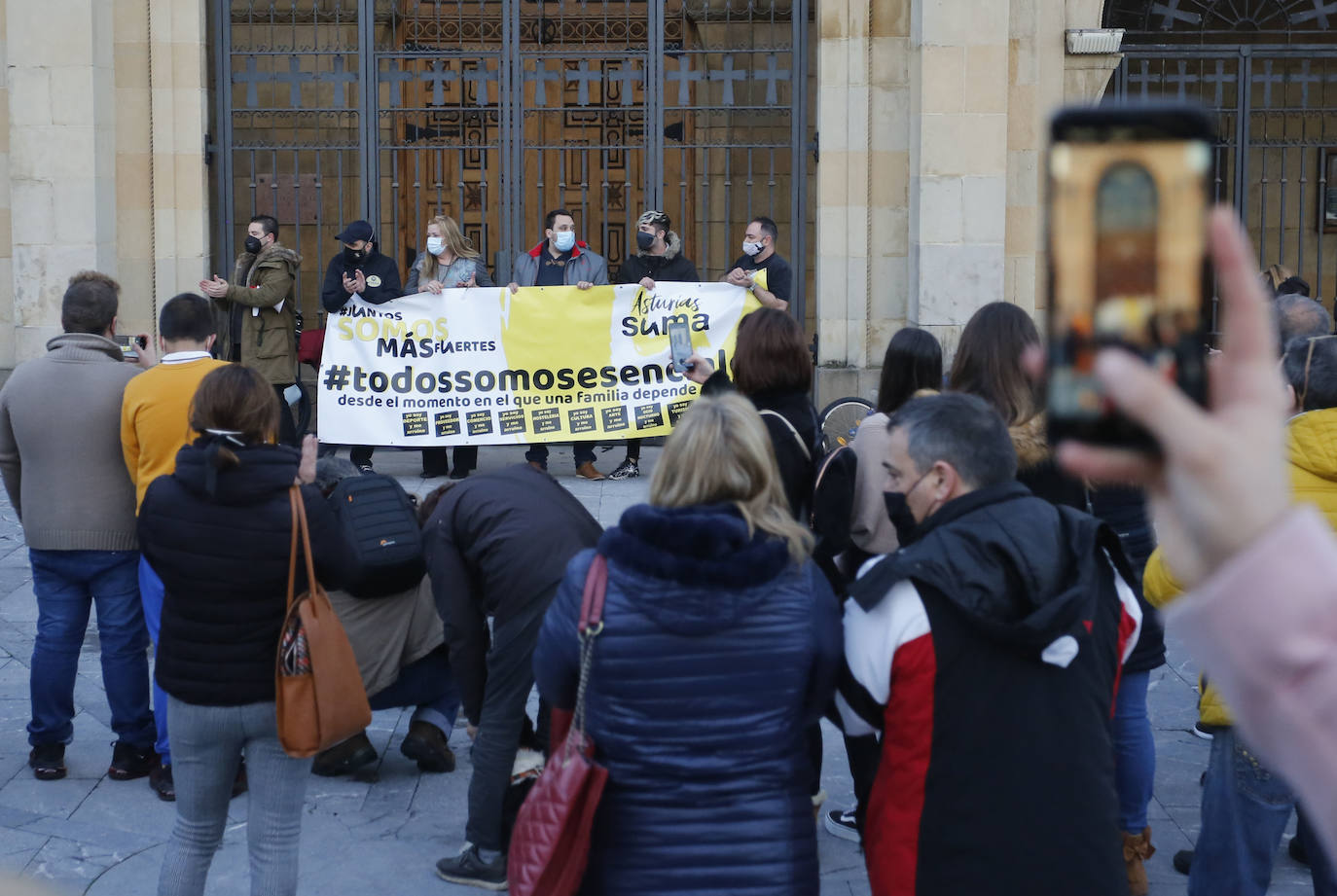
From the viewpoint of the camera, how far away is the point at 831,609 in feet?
10.6

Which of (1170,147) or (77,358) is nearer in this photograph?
(1170,147)

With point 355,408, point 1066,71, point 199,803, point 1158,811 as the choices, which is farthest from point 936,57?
point 199,803

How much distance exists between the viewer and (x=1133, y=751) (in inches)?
189

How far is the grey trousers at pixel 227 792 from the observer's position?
410cm

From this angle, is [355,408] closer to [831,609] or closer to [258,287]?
[258,287]

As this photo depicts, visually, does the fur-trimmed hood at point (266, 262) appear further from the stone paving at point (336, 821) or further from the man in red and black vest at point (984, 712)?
the man in red and black vest at point (984, 712)

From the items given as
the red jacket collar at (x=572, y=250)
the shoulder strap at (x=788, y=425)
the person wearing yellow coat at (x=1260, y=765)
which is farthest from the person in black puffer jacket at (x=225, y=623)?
the red jacket collar at (x=572, y=250)

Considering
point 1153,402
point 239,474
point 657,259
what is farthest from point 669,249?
point 1153,402

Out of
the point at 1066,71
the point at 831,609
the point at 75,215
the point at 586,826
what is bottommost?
the point at 586,826

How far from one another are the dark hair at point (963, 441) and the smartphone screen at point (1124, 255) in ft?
6.83

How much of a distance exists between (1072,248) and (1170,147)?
113mm

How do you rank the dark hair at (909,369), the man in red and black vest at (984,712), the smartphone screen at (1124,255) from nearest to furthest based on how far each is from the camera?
the smartphone screen at (1124,255) < the man in red and black vest at (984,712) < the dark hair at (909,369)

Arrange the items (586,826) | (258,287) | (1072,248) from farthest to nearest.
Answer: (258,287) → (586,826) → (1072,248)

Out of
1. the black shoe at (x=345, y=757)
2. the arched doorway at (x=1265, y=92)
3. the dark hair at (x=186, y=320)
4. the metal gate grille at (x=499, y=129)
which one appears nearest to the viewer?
the dark hair at (x=186, y=320)
